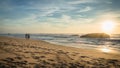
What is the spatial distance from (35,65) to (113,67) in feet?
15.6

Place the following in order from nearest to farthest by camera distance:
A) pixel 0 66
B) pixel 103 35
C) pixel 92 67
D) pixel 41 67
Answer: pixel 0 66, pixel 41 67, pixel 92 67, pixel 103 35

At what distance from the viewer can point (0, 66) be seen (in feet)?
20.6

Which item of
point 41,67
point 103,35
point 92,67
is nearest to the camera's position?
point 41,67

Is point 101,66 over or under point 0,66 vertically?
under

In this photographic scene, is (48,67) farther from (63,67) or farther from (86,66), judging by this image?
(86,66)

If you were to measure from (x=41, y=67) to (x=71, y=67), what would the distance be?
5.70 ft

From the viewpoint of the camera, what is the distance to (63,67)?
23.1 ft

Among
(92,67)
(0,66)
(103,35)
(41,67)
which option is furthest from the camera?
(103,35)

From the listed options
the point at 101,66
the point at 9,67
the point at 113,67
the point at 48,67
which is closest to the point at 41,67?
the point at 48,67

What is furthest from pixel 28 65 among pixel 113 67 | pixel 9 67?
pixel 113 67

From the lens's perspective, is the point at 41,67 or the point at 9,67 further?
the point at 41,67

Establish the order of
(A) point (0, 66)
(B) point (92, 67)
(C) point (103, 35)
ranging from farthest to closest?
(C) point (103, 35)
(B) point (92, 67)
(A) point (0, 66)

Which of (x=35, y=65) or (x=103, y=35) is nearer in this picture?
(x=35, y=65)

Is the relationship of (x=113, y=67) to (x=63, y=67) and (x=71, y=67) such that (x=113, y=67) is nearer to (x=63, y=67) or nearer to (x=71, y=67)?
(x=71, y=67)
